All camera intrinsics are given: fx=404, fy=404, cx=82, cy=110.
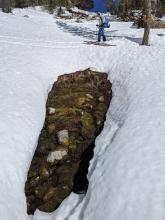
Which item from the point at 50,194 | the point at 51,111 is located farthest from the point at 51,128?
the point at 50,194

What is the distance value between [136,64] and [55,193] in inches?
380

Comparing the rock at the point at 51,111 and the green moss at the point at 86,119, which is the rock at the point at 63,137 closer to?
the green moss at the point at 86,119

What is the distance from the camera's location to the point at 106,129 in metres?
14.2

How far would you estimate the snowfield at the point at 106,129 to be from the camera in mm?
9938

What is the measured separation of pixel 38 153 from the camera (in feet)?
44.7

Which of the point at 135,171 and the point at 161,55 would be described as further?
the point at 161,55

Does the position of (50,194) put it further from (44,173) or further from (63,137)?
(63,137)

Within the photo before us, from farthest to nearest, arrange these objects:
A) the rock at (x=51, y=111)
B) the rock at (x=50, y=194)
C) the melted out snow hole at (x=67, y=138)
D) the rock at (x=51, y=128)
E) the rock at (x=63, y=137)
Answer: the rock at (x=51, y=111) < the rock at (x=51, y=128) < the rock at (x=63, y=137) < the melted out snow hole at (x=67, y=138) < the rock at (x=50, y=194)

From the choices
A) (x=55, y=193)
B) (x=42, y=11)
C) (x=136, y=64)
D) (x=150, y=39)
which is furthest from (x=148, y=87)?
(x=42, y=11)

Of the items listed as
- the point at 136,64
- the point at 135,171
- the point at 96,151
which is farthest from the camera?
the point at 136,64

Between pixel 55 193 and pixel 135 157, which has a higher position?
pixel 135 157

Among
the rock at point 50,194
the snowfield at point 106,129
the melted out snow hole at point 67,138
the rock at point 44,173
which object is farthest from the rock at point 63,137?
the rock at point 50,194

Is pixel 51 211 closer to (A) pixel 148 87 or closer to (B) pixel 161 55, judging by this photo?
(A) pixel 148 87

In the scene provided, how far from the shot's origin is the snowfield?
9938mm
